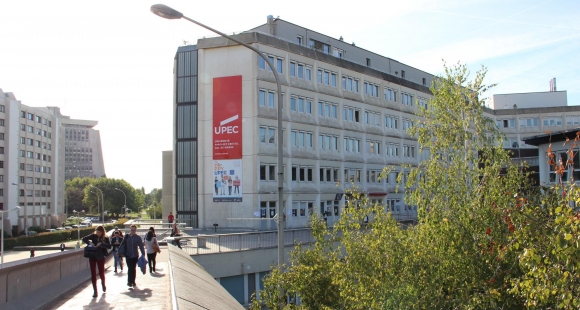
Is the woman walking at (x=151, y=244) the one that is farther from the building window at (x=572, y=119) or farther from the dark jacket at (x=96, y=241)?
the building window at (x=572, y=119)

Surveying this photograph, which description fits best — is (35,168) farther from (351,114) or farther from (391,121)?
(391,121)

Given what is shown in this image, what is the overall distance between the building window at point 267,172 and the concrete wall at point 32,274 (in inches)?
1030

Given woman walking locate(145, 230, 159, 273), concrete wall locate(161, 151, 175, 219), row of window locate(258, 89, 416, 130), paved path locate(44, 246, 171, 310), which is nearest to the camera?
paved path locate(44, 246, 171, 310)

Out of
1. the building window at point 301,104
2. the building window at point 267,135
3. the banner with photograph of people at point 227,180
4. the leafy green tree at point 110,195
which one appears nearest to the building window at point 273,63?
the building window at point 301,104

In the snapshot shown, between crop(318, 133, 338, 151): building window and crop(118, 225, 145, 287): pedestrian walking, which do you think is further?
crop(318, 133, 338, 151): building window

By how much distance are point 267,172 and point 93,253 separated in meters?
31.9

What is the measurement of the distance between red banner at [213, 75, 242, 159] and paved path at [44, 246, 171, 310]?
28.0 metres

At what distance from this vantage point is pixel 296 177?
46.0 meters

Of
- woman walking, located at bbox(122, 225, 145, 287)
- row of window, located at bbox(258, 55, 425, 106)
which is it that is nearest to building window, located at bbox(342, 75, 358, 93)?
row of window, located at bbox(258, 55, 425, 106)

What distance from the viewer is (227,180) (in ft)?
142

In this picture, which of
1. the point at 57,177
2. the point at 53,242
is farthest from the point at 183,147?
the point at 57,177

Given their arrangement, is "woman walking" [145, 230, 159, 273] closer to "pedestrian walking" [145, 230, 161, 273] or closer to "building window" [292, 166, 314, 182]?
"pedestrian walking" [145, 230, 161, 273]

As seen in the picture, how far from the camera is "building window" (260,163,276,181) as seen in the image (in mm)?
43125

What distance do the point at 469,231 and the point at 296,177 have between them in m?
33.5
